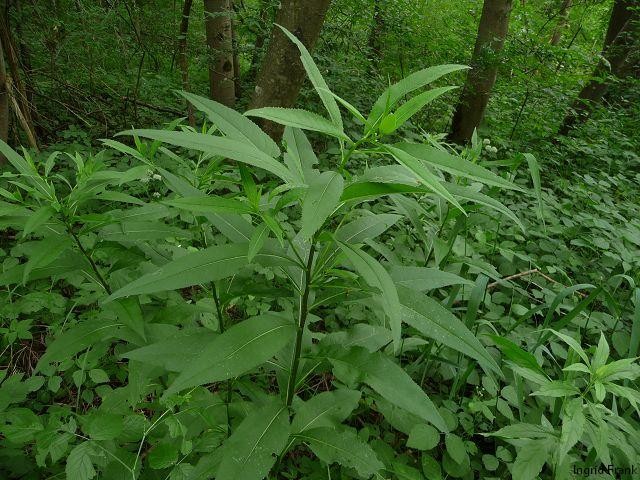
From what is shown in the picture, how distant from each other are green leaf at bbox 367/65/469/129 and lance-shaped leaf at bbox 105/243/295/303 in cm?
50

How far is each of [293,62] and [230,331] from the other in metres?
2.95

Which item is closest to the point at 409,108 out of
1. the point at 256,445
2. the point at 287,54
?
the point at 256,445

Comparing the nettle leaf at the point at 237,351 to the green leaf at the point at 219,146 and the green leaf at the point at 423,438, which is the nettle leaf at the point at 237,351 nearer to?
the green leaf at the point at 219,146

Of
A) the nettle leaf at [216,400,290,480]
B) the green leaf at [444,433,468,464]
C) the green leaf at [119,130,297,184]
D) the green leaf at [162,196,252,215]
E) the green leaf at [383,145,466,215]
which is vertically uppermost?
the green leaf at [383,145,466,215]

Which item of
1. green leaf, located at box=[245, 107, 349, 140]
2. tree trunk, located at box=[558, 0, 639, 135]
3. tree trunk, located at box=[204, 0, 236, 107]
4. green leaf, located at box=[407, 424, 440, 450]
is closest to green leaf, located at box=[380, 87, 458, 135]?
green leaf, located at box=[245, 107, 349, 140]

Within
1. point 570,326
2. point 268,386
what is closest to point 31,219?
point 268,386

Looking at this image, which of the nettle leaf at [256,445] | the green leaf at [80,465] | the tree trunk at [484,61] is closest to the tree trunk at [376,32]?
the tree trunk at [484,61]

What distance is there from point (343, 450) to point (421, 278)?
2.02ft

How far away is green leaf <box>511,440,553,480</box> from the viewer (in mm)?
1418

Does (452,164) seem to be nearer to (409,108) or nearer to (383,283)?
(409,108)

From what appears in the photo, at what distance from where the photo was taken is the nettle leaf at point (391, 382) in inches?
41.3

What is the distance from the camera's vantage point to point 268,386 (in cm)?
215

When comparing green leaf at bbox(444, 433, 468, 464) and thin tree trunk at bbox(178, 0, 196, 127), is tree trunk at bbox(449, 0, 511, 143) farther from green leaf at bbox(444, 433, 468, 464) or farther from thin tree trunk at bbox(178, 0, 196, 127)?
green leaf at bbox(444, 433, 468, 464)

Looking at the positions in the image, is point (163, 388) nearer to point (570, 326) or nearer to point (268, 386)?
point (268, 386)
